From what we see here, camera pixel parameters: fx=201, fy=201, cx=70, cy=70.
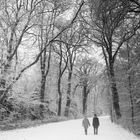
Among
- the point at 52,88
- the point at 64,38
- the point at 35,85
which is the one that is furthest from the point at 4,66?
the point at 52,88

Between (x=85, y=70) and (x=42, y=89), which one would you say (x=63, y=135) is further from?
(x=85, y=70)

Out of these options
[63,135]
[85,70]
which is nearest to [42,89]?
[63,135]

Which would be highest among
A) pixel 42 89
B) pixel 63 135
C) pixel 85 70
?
pixel 85 70

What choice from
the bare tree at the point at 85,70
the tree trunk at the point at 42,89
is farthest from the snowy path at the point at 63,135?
the bare tree at the point at 85,70

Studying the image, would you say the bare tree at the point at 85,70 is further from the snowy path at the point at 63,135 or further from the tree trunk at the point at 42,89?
the snowy path at the point at 63,135

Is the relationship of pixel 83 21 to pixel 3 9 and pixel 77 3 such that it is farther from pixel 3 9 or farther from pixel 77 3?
pixel 3 9

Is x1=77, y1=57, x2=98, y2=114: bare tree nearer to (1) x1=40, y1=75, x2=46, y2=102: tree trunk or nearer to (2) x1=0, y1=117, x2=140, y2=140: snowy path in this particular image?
(1) x1=40, y1=75, x2=46, y2=102: tree trunk

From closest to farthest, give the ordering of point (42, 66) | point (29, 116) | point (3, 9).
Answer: point (3, 9) → point (29, 116) → point (42, 66)

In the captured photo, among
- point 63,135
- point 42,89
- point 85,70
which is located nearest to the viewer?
point 63,135

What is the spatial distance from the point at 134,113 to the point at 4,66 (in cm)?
1104

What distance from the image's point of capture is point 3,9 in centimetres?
1608

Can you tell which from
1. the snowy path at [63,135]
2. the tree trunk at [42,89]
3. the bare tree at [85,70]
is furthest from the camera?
the bare tree at [85,70]

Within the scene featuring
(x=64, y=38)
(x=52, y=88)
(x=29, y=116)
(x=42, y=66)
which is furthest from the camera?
(x=52, y=88)

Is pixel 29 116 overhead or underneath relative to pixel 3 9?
underneath
